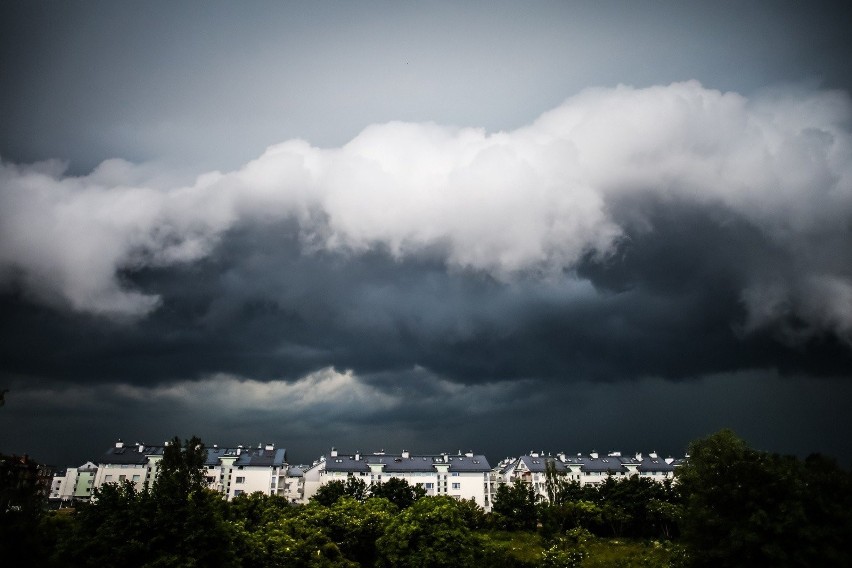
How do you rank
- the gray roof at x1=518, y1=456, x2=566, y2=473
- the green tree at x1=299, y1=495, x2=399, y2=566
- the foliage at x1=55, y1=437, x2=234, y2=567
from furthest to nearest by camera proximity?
the gray roof at x1=518, y1=456, x2=566, y2=473
the green tree at x1=299, y1=495, x2=399, y2=566
the foliage at x1=55, y1=437, x2=234, y2=567

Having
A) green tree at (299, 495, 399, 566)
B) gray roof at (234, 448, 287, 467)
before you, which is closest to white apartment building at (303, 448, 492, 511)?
gray roof at (234, 448, 287, 467)

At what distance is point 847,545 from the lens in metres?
24.6

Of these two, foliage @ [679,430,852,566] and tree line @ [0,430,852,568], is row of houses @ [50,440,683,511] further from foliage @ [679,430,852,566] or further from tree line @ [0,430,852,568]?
foliage @ [679,430,852,566]

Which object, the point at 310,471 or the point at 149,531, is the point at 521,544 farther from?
the point at 310,471

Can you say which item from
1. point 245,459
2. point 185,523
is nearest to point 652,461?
point 245,459

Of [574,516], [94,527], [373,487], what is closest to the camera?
[94,527]

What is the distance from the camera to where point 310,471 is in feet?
446

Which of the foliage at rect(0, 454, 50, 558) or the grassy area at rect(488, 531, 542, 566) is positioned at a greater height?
the foliage at rect(0, 454, 50, 558)

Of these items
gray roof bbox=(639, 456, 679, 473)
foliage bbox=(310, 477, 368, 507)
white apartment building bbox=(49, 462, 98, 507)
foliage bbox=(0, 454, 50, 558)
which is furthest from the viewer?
gray roof bbox=(639, 456, 679, 473)

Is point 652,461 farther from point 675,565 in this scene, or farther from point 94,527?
point 94,527

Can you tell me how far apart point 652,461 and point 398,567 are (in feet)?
457

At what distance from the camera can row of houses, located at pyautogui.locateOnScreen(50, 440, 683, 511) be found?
407 feet

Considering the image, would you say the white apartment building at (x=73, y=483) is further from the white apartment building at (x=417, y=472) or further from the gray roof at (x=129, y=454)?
the white apartment building at (x=417, y=472)

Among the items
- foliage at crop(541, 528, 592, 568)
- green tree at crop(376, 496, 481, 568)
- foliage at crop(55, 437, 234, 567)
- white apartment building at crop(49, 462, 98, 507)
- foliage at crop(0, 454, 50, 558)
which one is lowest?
white apartment building at crop(49, 462, 98, 507)
